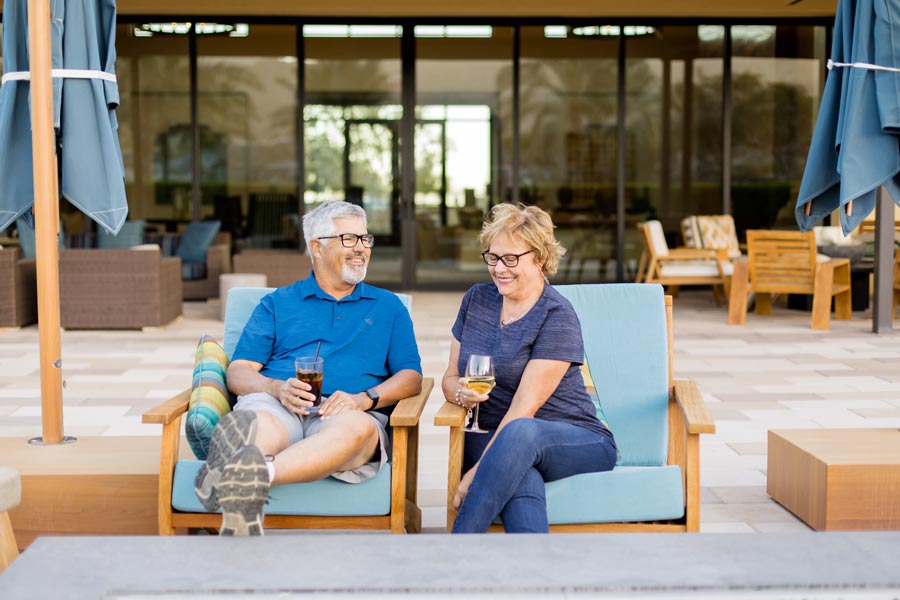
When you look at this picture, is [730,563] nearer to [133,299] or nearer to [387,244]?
[133,299]

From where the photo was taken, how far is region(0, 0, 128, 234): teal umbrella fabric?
3.83 metres

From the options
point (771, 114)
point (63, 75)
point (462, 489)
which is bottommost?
point (462, 489)

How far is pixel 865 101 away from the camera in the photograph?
3732mm

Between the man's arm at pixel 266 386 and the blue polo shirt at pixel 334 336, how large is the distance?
46 mm

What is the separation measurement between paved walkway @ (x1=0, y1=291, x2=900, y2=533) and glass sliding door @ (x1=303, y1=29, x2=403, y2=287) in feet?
8.70

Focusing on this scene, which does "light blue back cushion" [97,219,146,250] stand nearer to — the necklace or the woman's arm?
the woman's arm

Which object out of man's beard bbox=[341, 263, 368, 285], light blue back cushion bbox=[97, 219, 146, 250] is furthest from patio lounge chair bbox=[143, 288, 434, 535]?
light blue back cushion bbox=[97, 219, 146, 250]

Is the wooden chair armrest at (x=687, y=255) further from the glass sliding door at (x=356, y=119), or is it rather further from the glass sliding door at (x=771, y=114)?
the glass sliding door at (x=356, y=119)

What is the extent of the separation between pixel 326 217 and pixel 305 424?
0.69 metres

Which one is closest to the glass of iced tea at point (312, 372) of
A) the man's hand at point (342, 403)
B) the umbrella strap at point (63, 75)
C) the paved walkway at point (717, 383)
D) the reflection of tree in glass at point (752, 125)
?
the man's hand at point (342, 403)

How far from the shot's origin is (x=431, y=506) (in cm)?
395

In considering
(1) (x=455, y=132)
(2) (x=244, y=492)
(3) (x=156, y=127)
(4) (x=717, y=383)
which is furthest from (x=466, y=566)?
(3) (x=156, y=127)

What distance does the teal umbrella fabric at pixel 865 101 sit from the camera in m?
3.66

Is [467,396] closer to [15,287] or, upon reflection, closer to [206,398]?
[206,398]
